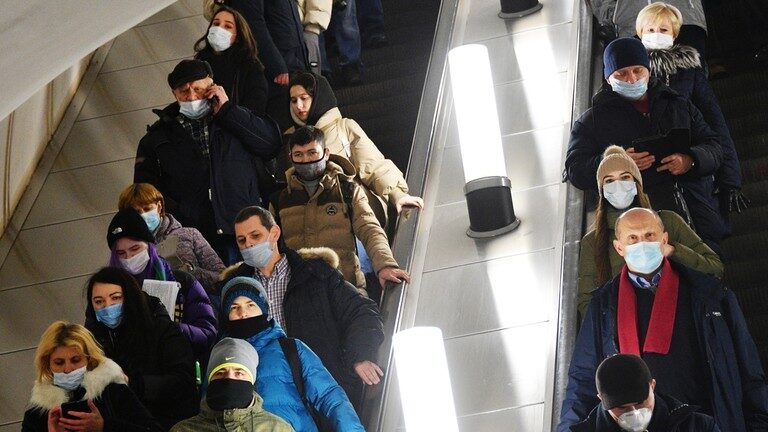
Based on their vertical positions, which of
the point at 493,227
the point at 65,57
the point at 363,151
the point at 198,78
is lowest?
the point at 493,227

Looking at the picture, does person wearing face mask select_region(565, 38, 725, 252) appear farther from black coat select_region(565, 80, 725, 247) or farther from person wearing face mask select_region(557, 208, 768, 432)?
person wearing face mask select_region(557, 208, 768, 432)

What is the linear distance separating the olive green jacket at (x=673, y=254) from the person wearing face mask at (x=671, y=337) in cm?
19

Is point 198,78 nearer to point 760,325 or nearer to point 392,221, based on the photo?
point 392,221

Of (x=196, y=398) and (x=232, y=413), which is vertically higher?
(x=232, y=413)

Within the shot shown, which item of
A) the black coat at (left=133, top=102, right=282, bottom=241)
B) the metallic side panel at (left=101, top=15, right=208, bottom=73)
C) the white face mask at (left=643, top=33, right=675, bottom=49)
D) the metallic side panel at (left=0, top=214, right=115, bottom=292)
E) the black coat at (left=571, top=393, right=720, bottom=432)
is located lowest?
the metallic side panel at (left=101, top=15, right=208, bottom=73)

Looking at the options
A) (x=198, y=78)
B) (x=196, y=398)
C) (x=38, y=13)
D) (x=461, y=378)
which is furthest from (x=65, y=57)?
(x=198, y=78)

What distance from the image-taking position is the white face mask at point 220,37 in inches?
323

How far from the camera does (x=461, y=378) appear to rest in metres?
6.64

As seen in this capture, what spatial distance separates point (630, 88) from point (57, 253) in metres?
5.69

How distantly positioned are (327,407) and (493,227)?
295 cm

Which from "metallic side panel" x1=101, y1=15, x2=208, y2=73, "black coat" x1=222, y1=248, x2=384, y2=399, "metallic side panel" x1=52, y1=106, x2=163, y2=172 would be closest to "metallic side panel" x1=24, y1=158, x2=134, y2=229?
"metallic side panel" x1=52, y1=106, x2=163, y2=172

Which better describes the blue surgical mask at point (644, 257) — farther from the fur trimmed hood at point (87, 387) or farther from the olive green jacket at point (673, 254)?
the fur trimmed hood at point (87, 387)

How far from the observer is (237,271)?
6141 mm

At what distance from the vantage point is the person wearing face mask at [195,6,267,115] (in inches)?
324
